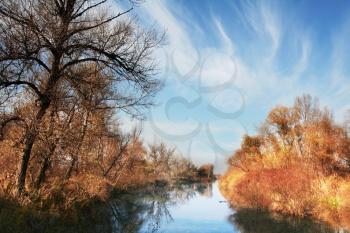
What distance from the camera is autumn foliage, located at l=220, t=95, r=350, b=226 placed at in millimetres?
21156

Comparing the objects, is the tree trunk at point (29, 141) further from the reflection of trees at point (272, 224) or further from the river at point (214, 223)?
the reflection of trees at point (272, 224)

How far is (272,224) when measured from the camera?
1762 cm

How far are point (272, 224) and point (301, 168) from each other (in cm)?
1011

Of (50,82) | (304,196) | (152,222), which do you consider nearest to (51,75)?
(50,82)

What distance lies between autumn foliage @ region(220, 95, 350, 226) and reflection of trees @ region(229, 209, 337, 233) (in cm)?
126

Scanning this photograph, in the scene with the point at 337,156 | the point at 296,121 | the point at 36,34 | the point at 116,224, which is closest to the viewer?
the point at 36,34

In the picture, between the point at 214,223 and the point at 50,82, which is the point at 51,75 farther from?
the point at 214,223

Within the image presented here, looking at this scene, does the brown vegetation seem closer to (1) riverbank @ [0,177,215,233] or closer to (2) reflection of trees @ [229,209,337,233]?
(1) riverbank @ [0,177,215,233]

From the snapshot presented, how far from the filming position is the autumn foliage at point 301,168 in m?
21.2

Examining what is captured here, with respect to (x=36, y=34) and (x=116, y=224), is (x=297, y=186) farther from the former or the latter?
(x=36, y=34)

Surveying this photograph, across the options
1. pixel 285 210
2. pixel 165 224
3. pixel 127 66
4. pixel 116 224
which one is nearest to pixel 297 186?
pixel 285 210

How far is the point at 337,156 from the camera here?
29344 mm

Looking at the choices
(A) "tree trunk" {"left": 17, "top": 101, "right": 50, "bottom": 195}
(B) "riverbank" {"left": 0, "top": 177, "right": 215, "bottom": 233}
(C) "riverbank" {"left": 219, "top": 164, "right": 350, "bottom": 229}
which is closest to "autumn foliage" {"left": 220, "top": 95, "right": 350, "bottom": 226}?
(C) "riverbank" {"left": 219, "top": 164, "right": 350, "bottom": 229}

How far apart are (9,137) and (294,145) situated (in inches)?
1121
